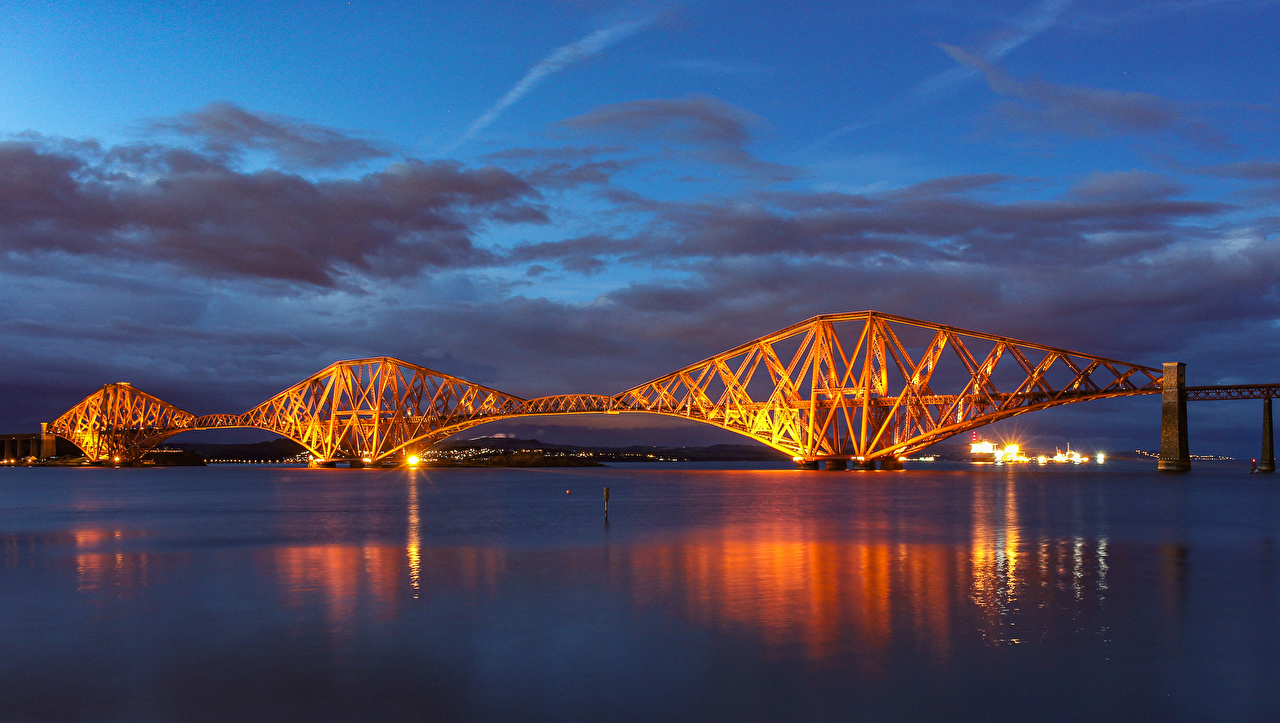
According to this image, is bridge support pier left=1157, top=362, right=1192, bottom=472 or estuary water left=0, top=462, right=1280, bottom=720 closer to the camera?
estuary water left=0, top=462, right=1280, bottom=720

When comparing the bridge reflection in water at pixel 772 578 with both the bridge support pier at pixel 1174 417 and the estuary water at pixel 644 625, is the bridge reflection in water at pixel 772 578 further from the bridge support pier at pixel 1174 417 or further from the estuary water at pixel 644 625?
the bridge support pier at pixel 1174 417

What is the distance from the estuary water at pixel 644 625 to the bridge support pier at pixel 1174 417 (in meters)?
56.5

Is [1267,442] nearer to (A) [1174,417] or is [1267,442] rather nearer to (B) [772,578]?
(A) [1174,417]

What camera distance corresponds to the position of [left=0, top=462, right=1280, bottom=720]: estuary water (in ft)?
38.9

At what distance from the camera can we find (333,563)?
86.0 feet

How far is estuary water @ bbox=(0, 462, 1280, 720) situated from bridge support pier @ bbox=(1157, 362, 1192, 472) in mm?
56496

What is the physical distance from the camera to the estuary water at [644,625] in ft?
38.9

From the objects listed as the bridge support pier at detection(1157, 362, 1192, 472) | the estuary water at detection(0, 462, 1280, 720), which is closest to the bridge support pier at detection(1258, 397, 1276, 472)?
the bridge support pier at detection(1157, 362, 1192, 472)

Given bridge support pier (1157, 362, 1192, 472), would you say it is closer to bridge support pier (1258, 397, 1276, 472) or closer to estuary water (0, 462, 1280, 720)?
bridge support pier (1258, 397, 1276, 472)

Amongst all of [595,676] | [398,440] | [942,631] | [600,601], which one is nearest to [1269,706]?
[942,631]

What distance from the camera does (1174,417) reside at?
8738 centimetres

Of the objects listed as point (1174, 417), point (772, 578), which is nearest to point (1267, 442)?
point (1174, 417)

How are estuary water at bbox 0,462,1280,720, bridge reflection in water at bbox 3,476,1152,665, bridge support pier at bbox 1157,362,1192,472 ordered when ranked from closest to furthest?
estuary water at bbox 0,462,1280,720, bridge reflection in water at bbox 3,476,1152,665, bridge support pier at bbox 1157,362,1192,472

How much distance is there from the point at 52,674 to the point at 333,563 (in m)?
13.0
